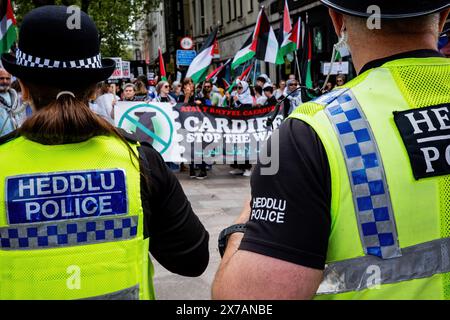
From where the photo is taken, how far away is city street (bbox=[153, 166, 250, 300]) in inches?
182

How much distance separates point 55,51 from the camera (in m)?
1.85

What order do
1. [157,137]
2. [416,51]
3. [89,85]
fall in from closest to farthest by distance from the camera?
[416,51] → [89,85] → [157,137]

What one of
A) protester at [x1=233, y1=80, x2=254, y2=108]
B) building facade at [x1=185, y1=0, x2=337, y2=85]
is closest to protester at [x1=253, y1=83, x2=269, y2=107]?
protester at [x1=233, y1=80, x2=254, y2=108]

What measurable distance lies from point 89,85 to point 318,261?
3.47ft

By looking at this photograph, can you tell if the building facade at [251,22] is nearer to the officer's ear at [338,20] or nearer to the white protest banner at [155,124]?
the white protest banner at [155,124]

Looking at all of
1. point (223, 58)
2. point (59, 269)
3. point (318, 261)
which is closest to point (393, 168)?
point (318, 261)

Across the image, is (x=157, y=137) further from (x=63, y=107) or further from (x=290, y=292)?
(x=290, y=292)

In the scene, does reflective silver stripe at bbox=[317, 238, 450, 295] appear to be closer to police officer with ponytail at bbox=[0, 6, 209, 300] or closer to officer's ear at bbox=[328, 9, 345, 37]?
officer's ear at bbox=[328, 9, 345, 37]

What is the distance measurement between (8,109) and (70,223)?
18.8 ft

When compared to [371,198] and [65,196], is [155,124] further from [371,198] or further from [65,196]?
[371,198]

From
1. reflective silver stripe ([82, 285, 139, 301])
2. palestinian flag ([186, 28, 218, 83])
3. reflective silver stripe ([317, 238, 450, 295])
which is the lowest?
reflective silver stripe ([82, 285, 139, 301])

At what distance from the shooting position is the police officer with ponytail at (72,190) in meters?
1.68

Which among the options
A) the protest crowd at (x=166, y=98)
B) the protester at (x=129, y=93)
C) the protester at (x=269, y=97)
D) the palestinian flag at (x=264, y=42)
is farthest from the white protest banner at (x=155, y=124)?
→ the palestinian flag at (x=264, y=42)

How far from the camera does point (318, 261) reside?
125cm
